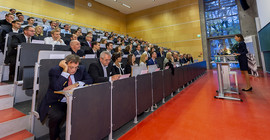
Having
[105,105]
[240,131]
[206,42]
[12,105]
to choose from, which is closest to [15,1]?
[12,105]

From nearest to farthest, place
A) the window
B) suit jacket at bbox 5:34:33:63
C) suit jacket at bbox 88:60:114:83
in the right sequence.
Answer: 1. suit jacket at bbox 88:60:114:83
2. suit jacket at bbox 5:34:33:63
3. the window

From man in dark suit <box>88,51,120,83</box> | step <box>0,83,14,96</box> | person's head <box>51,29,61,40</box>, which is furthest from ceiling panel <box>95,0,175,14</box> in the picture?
step <box>0,83,14,96</box>

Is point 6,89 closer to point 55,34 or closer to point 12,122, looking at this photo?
point 12,122

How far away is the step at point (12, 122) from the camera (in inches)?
46.8

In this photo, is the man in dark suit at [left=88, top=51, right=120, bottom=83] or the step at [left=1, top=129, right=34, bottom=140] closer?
the step at [left=1, top=129, right=34, bottom=140]

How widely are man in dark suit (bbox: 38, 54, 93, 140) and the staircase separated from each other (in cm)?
26

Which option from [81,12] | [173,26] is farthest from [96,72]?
[173,26]

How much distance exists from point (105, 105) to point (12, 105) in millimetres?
1313

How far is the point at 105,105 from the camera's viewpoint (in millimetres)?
1277

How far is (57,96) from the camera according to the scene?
125cm

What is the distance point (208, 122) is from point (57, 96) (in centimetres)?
192

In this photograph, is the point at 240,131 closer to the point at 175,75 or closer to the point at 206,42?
the point at 175,75

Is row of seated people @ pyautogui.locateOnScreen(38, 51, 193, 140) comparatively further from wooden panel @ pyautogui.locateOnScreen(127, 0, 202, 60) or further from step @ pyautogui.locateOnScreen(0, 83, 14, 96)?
wooden panel @ pyautogui.locateOnScreen(127, 0, 202, 60)

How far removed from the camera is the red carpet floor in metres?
1.42
